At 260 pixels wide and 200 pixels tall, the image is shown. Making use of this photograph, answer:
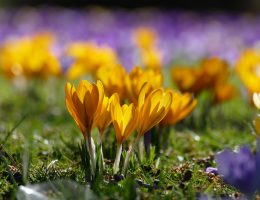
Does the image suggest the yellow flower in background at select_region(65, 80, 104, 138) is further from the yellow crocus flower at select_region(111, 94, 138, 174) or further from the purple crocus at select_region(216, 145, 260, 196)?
the purple crocus at select_region(216, 145, 260, 196)

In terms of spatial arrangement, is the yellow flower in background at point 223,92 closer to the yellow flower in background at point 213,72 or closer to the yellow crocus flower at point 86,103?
the yellow flower in background at point 213,72

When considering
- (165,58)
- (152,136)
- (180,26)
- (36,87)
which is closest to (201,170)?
(152,136)

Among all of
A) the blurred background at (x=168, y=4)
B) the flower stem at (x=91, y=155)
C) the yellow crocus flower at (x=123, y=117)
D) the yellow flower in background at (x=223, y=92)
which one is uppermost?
the yellow crocus flower at (x=123, y=117)

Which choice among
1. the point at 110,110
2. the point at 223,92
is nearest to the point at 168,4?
the point at 223,92

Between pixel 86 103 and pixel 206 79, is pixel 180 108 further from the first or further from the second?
pixel 206 79

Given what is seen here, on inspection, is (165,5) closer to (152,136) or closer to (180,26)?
(180,26)

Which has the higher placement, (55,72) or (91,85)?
(91,85)

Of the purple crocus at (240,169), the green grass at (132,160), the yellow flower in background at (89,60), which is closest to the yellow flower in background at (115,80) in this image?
the green grass at (132,160)
